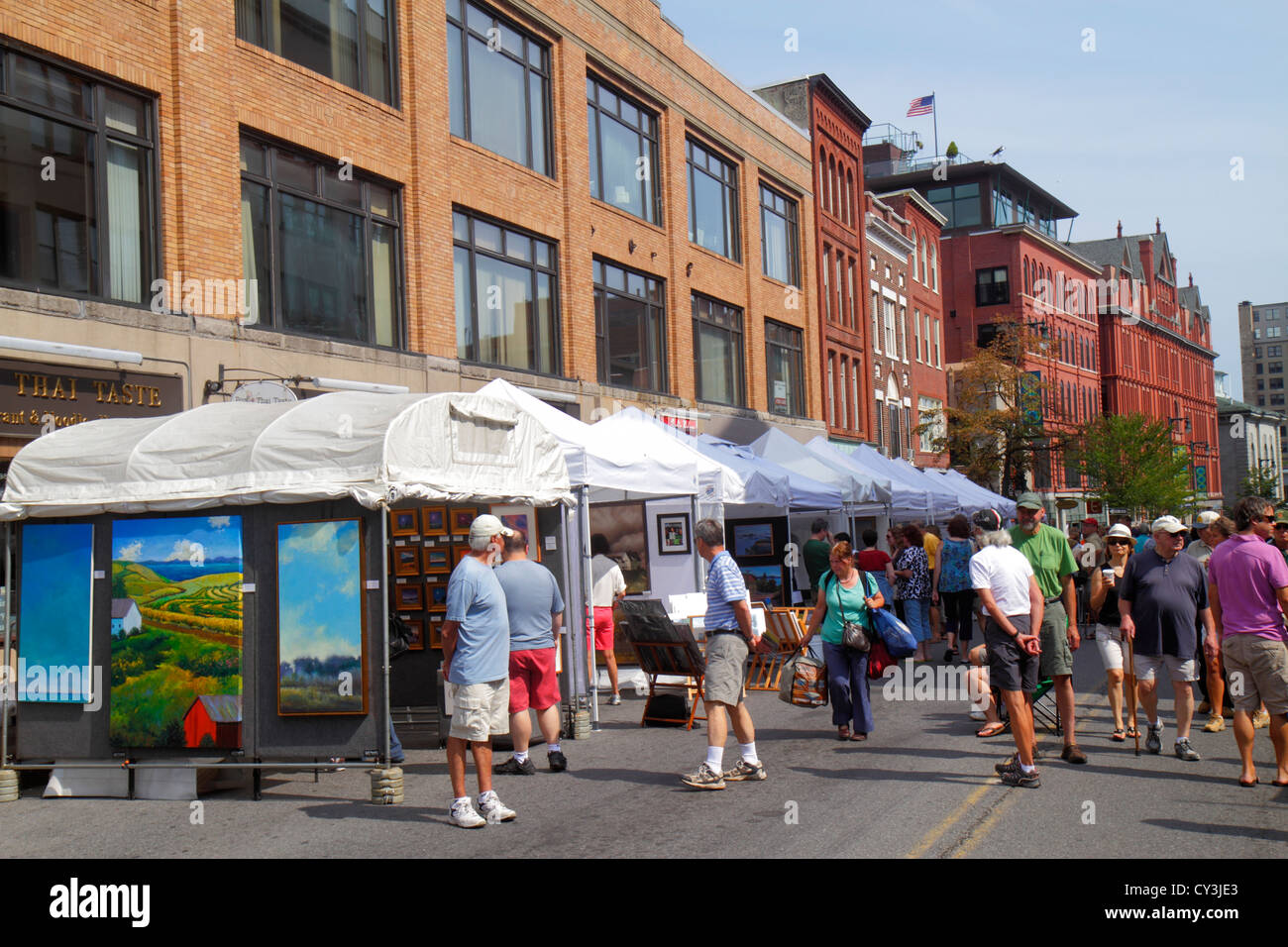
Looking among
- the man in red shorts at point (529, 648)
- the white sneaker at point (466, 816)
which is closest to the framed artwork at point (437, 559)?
the man in red shorts at point (529, 648)

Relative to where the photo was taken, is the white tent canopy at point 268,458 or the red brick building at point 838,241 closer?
the white tent canopy at point 268,458

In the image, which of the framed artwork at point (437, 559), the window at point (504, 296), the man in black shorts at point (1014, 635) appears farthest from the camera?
the window at point (504, 296)

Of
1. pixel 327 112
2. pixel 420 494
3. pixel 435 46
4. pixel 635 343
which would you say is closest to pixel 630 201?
pixel 635 343

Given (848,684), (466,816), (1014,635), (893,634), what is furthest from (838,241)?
(466,816)

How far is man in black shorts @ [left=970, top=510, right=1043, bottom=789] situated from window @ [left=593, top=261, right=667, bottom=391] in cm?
1581

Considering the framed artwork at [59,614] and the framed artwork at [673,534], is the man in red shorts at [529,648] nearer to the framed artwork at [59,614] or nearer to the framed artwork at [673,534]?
the framed artwork at [59,614]

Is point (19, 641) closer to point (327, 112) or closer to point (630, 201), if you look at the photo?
point (327, 112)

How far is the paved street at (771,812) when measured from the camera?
712 centimetres

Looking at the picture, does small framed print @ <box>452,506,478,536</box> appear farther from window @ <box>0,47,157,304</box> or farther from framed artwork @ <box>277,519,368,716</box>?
window @ <box>0,47,157,304</box>

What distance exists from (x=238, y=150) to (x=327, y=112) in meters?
1.97

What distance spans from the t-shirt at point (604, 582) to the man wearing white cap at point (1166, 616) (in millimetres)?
5831

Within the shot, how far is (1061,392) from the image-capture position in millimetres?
67688

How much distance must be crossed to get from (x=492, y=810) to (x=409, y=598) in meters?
5.16

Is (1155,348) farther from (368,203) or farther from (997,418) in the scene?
(368,203)
